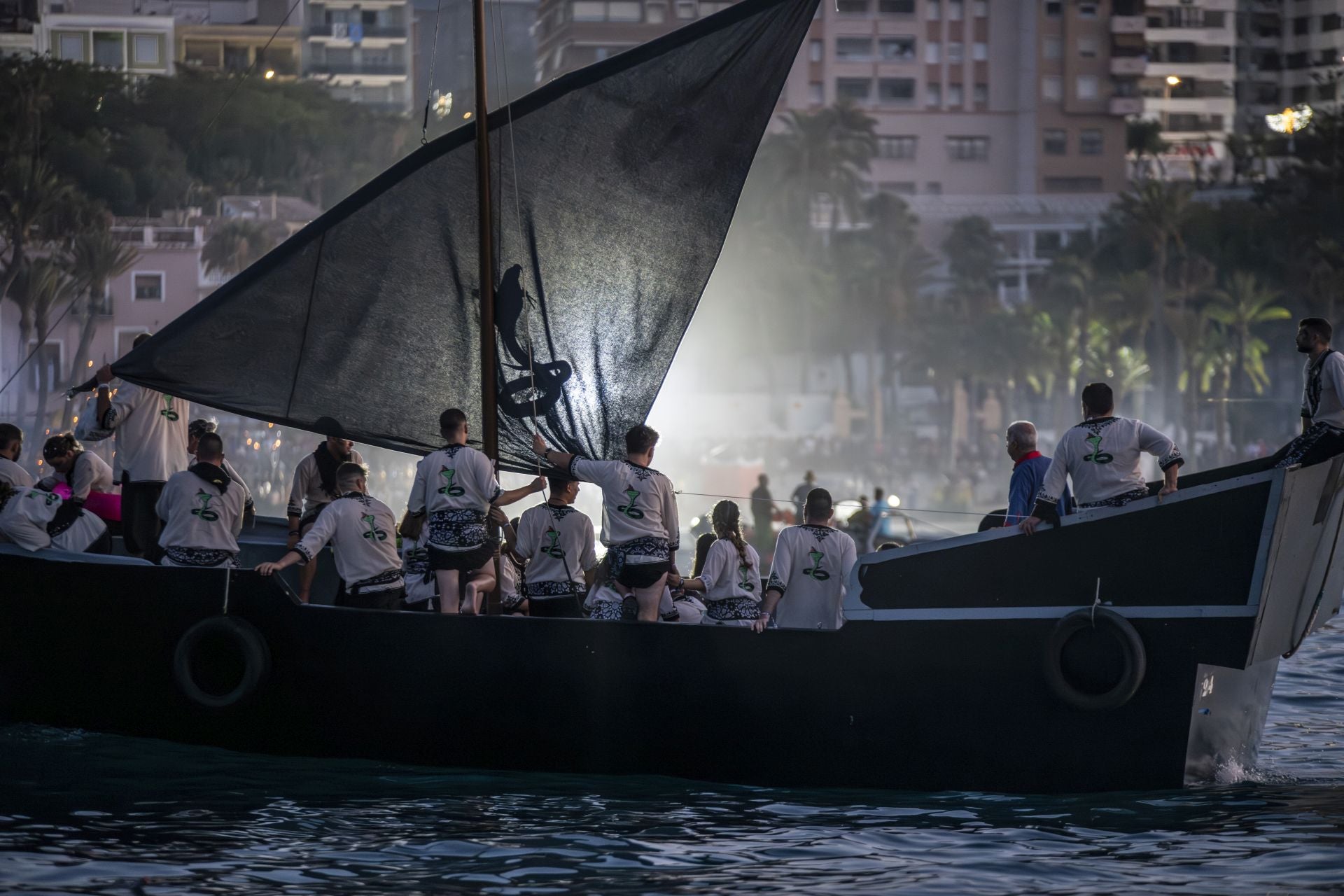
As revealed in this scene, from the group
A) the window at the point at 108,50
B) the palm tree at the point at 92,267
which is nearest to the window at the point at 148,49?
the window at the point at 108,50

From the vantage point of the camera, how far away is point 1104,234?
10819 centimetres

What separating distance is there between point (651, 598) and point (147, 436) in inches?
183

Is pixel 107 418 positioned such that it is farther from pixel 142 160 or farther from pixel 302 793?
pixel 142 160

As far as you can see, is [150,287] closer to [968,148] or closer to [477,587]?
[477,587]

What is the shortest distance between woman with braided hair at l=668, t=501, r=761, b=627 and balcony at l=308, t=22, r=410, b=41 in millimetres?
118428

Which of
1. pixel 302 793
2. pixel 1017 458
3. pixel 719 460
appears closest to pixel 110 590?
pixel 302 793

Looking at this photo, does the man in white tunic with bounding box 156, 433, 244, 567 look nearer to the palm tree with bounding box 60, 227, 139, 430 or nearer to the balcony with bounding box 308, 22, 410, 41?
the palm tree with bounding box 60, 227, 139, 430

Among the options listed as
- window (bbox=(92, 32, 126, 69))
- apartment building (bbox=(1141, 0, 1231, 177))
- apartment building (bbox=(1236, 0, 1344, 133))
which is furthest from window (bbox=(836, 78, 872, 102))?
window (bbox=(92, 32, 126, 69))

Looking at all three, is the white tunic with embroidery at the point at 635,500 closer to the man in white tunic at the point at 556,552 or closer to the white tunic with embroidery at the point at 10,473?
the man in white tunic at the point at 556,552

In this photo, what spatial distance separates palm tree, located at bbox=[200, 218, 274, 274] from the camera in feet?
252

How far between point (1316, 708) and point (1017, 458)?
713 centimetres

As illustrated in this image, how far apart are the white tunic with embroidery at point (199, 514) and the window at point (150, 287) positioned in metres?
68.7

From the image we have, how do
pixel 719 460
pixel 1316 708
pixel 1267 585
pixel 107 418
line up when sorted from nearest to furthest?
pixel 1267 585 < pixel 107 418 < pixel 1316 708 < pixel 719 460

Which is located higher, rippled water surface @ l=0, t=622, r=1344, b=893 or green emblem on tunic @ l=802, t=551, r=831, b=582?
green emblem on tunic @ l=802, t=551, r=831, b=582
